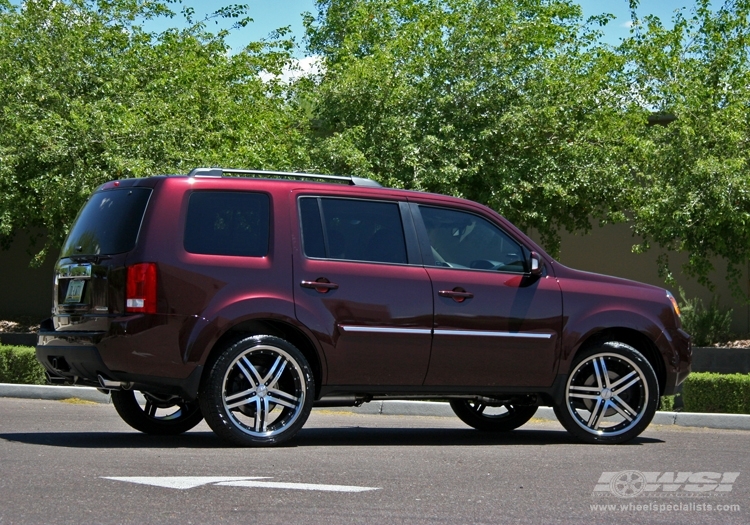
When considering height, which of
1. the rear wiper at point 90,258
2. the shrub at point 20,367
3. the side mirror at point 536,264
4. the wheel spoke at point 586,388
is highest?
the side mirror at point 536,264

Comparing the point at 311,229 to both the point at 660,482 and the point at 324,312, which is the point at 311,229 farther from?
the point at 660,482

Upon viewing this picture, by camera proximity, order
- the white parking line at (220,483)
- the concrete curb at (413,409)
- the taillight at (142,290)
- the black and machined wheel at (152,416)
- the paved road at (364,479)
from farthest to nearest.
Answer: the concrete curb at (413,409), the black and machined wheel at (152,416), the taillight at (142,290), the white parking line at (220,483), the paved road at (364,479)

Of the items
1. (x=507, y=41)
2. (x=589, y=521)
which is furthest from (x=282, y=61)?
(x=589, y=521)

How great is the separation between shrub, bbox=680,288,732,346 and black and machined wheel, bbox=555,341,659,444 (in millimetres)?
12893

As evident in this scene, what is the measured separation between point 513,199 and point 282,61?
11.1 metres

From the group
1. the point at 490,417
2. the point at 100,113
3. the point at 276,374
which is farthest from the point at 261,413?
the point at 100,113

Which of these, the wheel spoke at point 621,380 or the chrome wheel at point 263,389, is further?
the wheel spoke at point 621,380

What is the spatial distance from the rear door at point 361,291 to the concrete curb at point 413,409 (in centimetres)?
424

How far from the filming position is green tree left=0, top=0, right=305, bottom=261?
19.4 m

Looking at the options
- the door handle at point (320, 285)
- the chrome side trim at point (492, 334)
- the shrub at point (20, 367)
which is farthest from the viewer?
the shrub at point (20, 367)

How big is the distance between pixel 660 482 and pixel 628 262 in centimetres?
1766

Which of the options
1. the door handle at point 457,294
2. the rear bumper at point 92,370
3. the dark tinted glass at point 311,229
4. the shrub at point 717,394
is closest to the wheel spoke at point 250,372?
the rear bumper at point 92,370

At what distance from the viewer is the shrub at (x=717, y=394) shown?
12.9m

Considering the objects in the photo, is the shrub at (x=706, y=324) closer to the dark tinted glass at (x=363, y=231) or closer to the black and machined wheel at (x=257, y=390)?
the dark tinted glass at (x=363, y=231)
